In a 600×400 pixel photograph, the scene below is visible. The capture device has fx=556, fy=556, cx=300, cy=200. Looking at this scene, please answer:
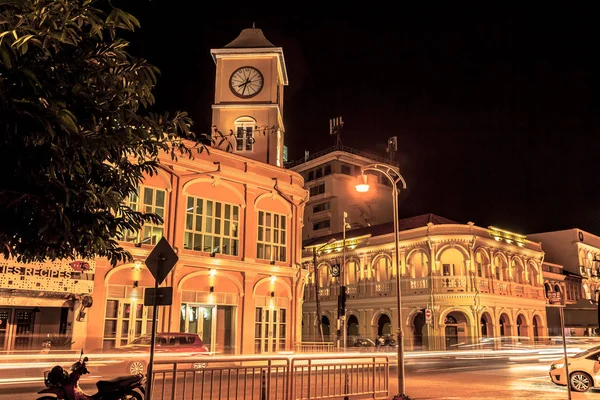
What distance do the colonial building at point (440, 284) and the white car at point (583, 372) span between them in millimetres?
21311

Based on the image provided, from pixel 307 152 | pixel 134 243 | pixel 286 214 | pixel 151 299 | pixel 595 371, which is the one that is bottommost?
pixel 595 371

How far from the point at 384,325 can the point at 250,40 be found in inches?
1061

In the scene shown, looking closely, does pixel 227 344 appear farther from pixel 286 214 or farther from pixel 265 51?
pixel 265 51

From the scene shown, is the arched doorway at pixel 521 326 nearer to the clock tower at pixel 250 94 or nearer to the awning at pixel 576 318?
the awning at pixel 576 318

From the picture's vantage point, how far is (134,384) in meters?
10.9

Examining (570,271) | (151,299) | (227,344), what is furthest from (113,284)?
(570,271)

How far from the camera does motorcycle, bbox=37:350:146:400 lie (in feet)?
32.4

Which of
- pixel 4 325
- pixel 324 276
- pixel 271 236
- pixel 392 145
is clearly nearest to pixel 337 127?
pixel 392 145

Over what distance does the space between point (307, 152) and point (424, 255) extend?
3553cm

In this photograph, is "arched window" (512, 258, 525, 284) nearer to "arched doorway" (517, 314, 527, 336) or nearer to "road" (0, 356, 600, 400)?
"arched doorway" (517, 314, 527, 336)

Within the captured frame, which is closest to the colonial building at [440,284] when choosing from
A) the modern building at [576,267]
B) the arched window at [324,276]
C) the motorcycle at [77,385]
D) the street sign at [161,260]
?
the arched window at [324,276]

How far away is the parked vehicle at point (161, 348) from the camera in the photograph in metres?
17.2

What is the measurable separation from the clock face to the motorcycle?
89.1ft

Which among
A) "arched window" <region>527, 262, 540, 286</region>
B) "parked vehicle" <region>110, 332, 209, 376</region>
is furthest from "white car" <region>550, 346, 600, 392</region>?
"arched window" <region>527, 262, 540, 286</region>
